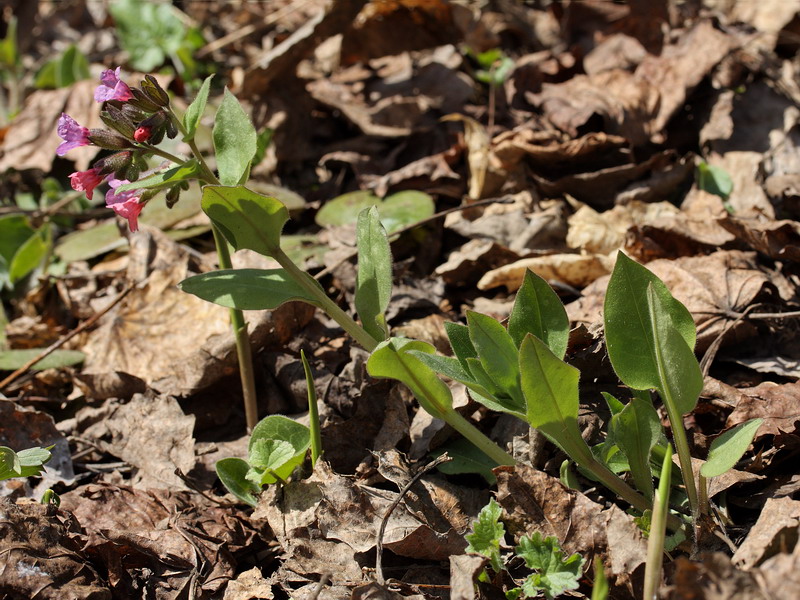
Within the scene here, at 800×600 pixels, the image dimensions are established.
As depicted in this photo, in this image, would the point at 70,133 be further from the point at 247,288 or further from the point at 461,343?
the point at 461,343

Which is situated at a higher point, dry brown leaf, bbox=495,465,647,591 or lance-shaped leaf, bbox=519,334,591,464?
lance-shaped leaf, bbox=519,334,591,464

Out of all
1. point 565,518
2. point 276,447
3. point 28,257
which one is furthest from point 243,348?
point 28,257

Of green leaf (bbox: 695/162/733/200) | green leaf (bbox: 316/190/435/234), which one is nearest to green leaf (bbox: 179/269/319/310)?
green leaf (bbox: 316/190/435/234)

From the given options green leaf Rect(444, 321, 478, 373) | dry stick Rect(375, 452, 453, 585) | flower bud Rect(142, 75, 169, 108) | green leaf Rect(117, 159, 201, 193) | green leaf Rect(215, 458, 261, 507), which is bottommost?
green leaf Rect(215, 458, 261, 507)

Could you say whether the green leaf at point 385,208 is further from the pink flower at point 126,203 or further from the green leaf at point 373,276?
the pink flower at point 126,203

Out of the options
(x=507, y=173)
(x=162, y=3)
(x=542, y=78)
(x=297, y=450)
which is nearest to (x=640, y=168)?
(x=507, y=173)

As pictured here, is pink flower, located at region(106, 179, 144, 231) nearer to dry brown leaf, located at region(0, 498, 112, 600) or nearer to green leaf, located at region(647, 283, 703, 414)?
dry brown leaf, located at region(0, 498, 112, 600)

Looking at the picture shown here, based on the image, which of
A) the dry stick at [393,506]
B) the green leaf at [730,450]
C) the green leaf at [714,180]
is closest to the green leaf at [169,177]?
the dry stick at [393,506]

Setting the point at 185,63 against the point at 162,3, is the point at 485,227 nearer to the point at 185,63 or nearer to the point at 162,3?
the point at 185,63
